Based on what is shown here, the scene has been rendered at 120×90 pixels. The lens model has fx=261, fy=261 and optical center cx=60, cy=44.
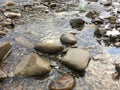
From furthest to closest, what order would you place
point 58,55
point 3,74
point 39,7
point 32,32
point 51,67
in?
point 39,7, point 32,32, point 58,55, point 51,67, point 3,74

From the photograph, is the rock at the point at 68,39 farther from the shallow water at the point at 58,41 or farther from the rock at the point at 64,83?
the rock at the point at 64,83

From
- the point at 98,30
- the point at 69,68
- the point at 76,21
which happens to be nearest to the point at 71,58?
the point at 69,68

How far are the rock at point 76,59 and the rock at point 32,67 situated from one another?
0.32 metres

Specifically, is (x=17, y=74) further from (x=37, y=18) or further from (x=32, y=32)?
(x=37, y=18)

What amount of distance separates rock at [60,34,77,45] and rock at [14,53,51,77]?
33.8 inches

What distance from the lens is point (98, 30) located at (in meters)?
5.37

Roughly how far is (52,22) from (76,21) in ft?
1.82

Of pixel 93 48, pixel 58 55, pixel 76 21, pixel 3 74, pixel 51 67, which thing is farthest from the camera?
pixel 76 21

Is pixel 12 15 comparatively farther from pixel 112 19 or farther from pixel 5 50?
pixel 112 19

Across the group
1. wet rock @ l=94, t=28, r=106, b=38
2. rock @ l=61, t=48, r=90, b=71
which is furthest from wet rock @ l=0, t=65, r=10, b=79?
wet rock @ l=94, t=28, r=106, b=38

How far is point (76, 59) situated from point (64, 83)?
575 mm

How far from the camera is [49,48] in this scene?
14.7 ft

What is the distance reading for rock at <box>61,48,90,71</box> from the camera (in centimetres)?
405

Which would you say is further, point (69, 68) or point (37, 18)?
point (37, 18)
